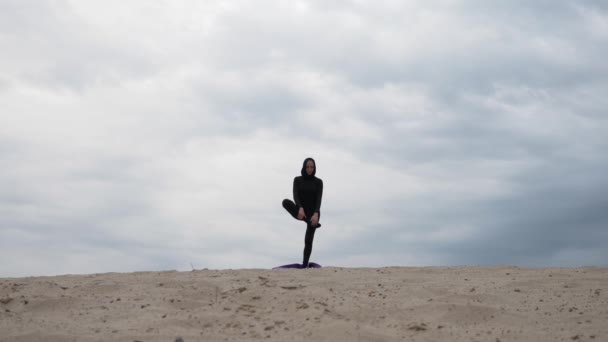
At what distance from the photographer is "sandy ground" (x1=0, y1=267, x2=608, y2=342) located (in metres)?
5.44

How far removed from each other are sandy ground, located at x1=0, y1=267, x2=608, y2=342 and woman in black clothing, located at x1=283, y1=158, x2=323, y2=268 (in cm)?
185

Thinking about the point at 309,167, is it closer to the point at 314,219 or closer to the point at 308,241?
the point at 314,219

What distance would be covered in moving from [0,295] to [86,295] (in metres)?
0.88

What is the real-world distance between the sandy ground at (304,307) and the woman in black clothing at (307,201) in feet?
6.07

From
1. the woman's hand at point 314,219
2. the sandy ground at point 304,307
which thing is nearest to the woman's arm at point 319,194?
the woman's hand at point 314,219

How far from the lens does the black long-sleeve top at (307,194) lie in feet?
32.2

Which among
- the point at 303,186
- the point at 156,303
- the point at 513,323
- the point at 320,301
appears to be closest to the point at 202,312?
the point at 156,303

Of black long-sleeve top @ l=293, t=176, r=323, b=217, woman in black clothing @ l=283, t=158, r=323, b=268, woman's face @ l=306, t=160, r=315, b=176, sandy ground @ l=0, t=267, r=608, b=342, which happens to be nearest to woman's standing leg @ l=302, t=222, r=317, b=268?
woman in black clothing @ l=283, t=158, r=323, b=268

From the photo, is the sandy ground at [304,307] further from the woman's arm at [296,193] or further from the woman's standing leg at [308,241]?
the woman's arm at [296,193]

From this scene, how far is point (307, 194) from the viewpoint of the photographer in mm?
9836

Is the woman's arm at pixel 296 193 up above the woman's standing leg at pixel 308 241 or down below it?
above

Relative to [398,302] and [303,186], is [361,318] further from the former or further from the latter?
[303,186]

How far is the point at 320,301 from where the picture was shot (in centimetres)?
622

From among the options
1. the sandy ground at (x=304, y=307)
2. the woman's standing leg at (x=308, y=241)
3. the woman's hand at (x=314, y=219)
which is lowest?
the sandy ground at (x=304, y=307)
